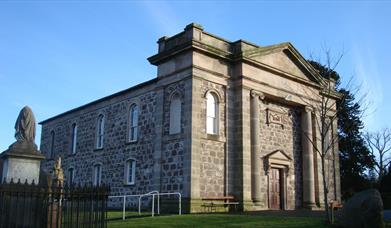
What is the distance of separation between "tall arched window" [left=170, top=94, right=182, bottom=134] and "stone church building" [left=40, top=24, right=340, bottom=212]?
0.05 m

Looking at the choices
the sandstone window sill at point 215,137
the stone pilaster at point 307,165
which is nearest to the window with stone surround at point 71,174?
the sandstone window sill at point 215,137

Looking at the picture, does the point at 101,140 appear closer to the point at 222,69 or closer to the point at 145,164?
the point at 145,164

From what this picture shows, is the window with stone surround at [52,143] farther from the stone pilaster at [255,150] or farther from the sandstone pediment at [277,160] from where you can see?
the stone pilaster at [255,150]

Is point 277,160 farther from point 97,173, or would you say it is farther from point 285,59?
point 97,173

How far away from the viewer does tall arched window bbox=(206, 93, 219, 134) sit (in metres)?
21.2

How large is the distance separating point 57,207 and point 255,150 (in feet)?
43.5

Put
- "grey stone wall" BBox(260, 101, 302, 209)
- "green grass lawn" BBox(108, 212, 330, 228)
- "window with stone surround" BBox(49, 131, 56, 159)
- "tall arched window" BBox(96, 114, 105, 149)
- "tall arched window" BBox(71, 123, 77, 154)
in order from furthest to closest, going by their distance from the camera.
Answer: "window with stone surround" BBox(49, 131, 56, 159) → "tall arched window" BBox(71, 123, 77, 154) → "tall arched window" BBox(96, 114, 105, 149) → "grey stone wall" BBox(260, 101, 302, 209) → "green grass lawn" BBox(108, 212, 330, 228)

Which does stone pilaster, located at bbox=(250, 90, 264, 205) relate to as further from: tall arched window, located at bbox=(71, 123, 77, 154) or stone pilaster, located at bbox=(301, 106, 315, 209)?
tall arched window, located at bbox=(71, 123, 77, 154)

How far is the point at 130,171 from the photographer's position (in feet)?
81.1

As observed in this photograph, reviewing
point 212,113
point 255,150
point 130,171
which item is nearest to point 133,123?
point 130,171

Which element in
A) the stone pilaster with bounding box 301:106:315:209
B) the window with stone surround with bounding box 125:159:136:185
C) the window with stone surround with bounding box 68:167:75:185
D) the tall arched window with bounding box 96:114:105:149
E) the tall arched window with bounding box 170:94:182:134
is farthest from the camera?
the window with stone surround with bounding box 68:167:75:185

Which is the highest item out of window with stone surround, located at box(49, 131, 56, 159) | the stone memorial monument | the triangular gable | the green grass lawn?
the triangular gable

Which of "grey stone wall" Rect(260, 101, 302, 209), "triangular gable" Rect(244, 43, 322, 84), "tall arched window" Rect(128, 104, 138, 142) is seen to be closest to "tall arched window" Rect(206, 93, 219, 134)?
"triangular gable" Rect(244, 43, 322, 84)

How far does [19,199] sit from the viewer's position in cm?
927
